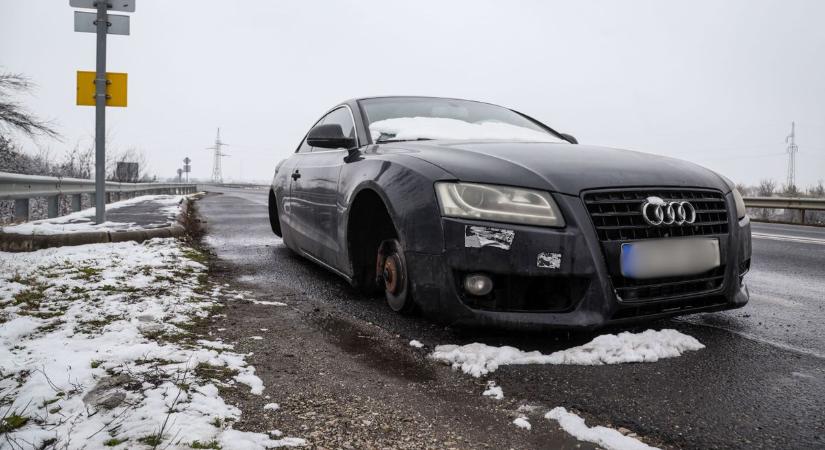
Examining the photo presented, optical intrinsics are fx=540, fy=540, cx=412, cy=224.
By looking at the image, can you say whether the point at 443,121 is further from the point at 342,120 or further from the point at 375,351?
the point at 375,351

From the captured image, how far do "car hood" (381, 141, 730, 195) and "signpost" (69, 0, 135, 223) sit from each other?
15.6 ft

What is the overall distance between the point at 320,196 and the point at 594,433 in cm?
266

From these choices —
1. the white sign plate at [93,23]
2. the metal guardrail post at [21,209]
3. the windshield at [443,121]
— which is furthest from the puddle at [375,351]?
the metal guardrail post at [21,209]

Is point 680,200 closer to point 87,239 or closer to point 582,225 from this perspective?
point 582,225

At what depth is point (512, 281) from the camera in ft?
7.52

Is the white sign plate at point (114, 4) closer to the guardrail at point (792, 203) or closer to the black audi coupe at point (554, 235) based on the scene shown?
the black audi coupe at point (554, 235)

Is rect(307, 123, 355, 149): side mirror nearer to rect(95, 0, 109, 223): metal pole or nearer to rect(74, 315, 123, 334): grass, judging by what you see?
rect(74, 315, 123, 334): grass

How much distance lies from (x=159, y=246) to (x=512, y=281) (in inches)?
155

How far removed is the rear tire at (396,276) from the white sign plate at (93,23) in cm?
515

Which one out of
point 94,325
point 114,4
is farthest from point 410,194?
point 114,4

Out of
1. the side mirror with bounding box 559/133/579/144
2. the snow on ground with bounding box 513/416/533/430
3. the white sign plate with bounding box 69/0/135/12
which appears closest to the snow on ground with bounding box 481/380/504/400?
the snow on ground with bounding box 513/416/533/430

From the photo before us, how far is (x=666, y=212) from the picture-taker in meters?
2.37

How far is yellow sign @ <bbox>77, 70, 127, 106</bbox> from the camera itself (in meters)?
6.21

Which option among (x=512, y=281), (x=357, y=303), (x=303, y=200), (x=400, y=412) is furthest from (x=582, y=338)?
(x=303, y=200)
